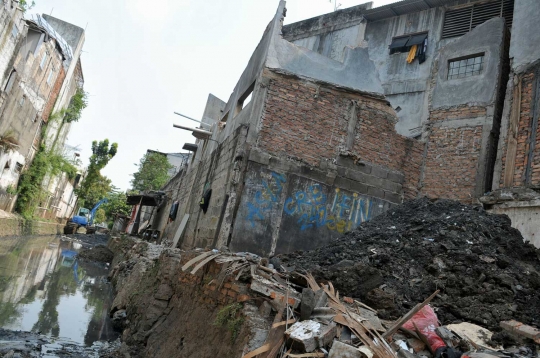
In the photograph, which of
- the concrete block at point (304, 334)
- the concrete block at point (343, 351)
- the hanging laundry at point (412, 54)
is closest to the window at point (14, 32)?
the hanging laundry at point (412, 54)

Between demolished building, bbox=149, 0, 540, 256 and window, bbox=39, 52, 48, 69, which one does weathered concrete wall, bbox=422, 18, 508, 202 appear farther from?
window, bbox=39, 52, 48, 69

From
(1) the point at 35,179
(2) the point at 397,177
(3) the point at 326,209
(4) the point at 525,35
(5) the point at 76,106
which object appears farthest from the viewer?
(5) the point at 76,106

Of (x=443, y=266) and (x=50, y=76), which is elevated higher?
(x=50, y=76)

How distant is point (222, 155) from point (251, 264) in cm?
684

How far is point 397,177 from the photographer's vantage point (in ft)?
33.5

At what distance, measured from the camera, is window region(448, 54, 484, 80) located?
471 inches

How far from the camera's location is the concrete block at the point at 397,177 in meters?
10.1

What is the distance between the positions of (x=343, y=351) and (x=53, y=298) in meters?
7.59

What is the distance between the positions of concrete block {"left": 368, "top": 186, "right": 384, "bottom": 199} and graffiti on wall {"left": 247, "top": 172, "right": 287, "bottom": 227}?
233cm

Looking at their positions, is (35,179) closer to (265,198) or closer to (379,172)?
(265,198)

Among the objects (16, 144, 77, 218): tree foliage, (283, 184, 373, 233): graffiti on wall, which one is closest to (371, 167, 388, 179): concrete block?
(283, 184, 373, 233): graffiti on wall

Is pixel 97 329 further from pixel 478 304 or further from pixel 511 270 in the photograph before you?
pixel 511 270

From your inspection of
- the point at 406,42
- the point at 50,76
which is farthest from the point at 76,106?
the point at 406,42

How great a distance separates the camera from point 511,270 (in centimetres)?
497
